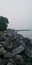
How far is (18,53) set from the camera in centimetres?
994

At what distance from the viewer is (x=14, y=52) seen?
9859 mm

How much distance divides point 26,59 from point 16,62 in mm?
1320

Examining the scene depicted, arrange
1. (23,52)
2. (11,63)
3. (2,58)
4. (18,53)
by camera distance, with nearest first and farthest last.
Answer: (11,63) → (2,58) → (18,53) → (23,52)

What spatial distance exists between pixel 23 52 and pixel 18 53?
0.91m

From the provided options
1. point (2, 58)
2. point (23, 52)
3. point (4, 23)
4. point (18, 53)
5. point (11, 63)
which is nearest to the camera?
point (11, 63)

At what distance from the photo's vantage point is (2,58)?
30.5 ft

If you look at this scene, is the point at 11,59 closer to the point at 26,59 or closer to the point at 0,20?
the point at 26,59

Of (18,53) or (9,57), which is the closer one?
(9,57)

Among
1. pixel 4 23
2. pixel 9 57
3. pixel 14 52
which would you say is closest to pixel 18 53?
pixel 14 52

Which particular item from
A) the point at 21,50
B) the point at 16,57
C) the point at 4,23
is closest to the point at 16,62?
the point at 16,57

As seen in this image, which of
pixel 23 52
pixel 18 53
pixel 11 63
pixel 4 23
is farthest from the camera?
pixel 4 23

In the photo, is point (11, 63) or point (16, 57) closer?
point (11, 63)

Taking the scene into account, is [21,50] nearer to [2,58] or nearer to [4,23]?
[2,58]

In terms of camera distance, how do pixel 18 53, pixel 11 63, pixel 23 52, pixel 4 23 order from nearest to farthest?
pixel 11 63 → pixel 18 53 → pixel 23 52 → pixel 4 23
